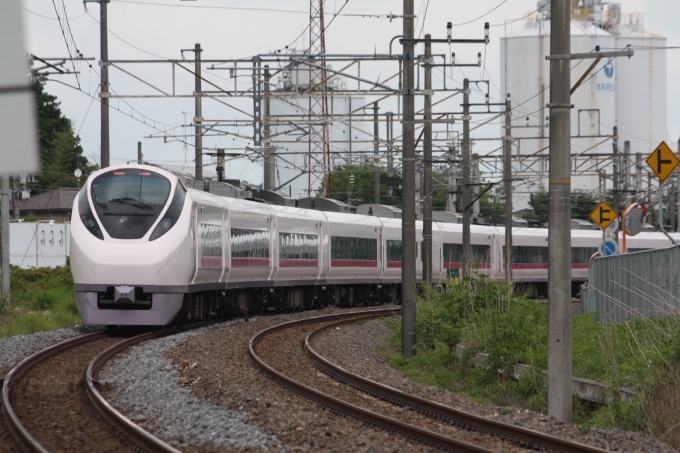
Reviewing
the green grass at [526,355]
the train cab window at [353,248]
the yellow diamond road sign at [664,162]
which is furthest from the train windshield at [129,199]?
the train cab window at [353,248]

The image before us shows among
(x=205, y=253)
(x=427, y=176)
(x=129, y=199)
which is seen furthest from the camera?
(x=427, y=176)

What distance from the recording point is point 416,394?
12.0 meters

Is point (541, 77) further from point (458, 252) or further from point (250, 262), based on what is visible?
point (250, 262)

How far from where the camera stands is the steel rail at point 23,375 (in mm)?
7948

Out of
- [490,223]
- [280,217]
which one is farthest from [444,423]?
[490,223]

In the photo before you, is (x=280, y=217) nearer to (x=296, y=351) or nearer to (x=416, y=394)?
(x=296, y=351)

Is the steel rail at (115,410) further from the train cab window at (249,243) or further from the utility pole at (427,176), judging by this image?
the utility pole at (427,176)

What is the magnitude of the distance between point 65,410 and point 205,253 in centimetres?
1008

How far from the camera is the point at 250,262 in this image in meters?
24.4

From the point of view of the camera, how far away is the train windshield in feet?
58.4

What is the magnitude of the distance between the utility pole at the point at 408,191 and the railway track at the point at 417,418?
2.88 metres

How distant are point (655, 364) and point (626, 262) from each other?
8.43 m

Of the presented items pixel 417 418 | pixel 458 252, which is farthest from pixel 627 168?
pixel 417 418

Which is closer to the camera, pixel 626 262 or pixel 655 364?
pixel 655 364
